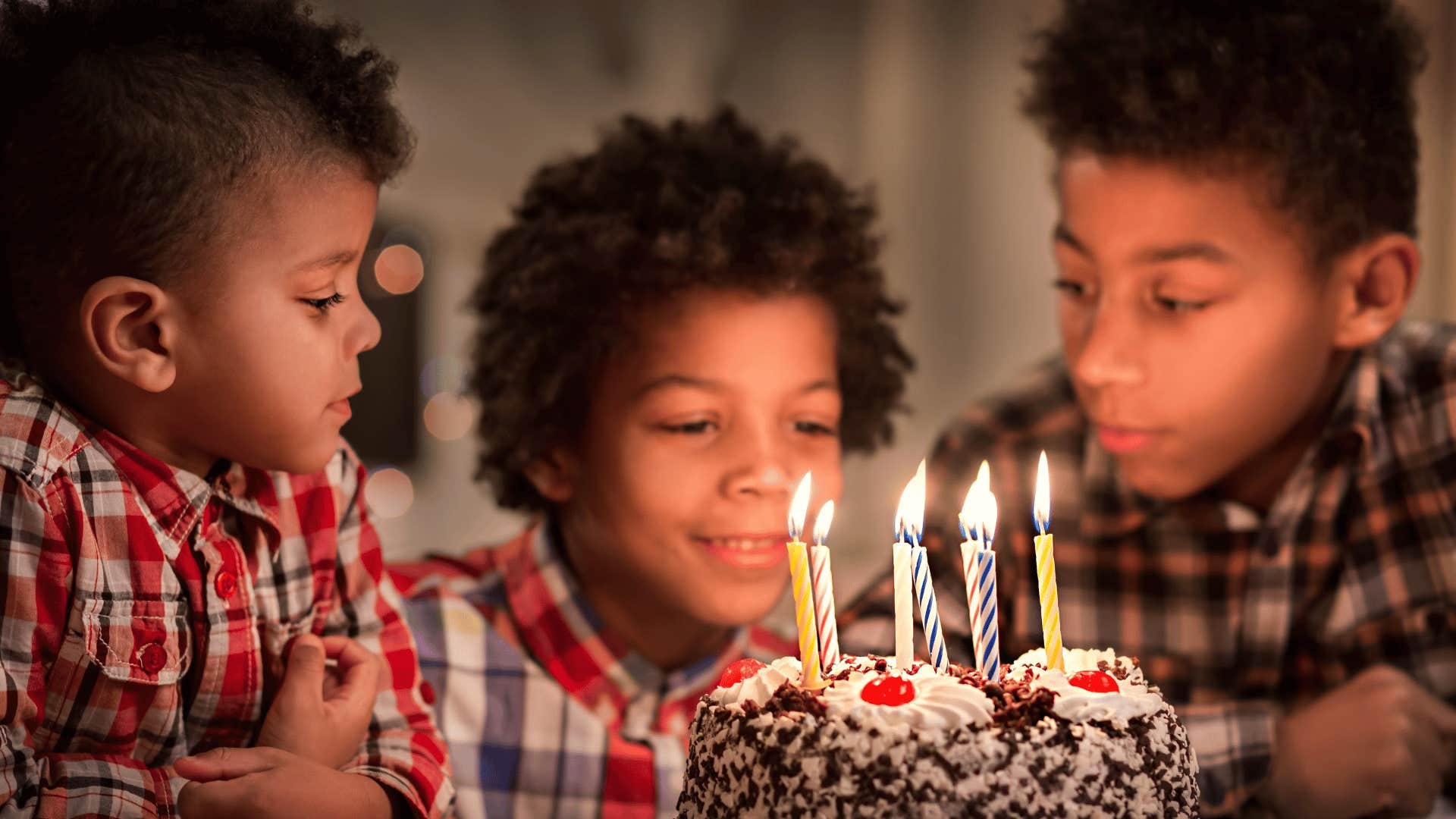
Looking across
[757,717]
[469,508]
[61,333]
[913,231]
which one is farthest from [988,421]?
[469,508]

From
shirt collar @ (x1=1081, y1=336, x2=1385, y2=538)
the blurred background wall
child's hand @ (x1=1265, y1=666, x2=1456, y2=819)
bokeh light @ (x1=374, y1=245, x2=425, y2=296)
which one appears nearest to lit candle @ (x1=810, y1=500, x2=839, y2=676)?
child's hand @ (x1=1265, y1=666, x2=1456, y2=819)

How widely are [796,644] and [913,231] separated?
202 centimetres

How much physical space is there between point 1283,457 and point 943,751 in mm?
991

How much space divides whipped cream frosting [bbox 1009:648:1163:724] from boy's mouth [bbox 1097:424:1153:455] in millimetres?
525

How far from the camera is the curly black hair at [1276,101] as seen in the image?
146 cm

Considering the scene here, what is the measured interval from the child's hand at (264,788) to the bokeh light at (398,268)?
8.16 ft

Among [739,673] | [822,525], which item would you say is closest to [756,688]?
[739,673]

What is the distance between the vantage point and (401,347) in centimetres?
357

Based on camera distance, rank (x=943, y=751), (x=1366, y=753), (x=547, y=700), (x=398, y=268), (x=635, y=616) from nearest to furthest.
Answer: (x=943, y=751) < (x=1366, y=753) < (x=547, y=700) < (x=635, y=616) < (x=398, y=268)

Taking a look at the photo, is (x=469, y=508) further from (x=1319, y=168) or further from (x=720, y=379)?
(x=1319, y=168)

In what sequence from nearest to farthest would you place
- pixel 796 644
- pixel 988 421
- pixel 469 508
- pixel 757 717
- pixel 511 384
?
pixel 757 717
pixel 511 384
pixel 796 644
pixel 988 421
pixel 469 508

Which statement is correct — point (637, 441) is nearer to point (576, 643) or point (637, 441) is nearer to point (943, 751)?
point (576, 643)

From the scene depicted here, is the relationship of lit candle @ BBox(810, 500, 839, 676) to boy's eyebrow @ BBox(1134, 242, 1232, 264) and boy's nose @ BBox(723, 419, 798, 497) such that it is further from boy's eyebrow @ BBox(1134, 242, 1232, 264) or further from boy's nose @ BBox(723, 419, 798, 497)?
boy's eyebrow @ BBox(1134, 242, 1232, 264)

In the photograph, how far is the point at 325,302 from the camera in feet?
3.49
